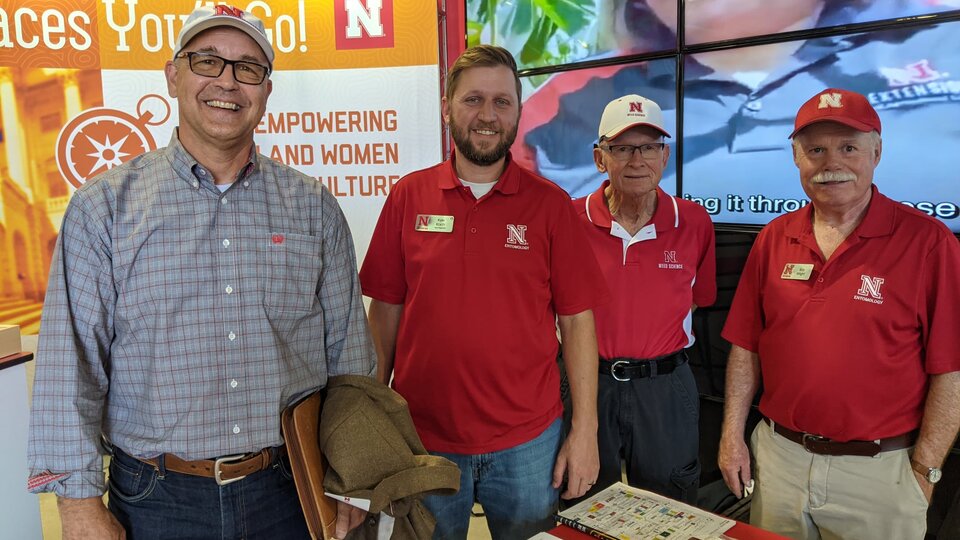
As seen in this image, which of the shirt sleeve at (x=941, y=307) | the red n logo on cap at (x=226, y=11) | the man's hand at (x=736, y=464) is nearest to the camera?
the red n logo on cap at (x=226, y=11)

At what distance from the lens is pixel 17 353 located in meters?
2.63

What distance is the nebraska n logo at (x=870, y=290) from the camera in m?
1.85

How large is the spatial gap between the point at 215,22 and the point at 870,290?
1.76 meters

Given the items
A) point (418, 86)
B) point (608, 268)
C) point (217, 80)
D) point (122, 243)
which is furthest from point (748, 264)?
point (418, 86)

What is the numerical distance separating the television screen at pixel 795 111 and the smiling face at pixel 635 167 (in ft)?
2.95

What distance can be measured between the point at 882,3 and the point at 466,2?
84.9 inches

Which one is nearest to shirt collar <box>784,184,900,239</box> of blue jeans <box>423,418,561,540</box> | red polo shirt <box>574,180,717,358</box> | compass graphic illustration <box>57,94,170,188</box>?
red polo shirt <box>574,180,717,358</box>

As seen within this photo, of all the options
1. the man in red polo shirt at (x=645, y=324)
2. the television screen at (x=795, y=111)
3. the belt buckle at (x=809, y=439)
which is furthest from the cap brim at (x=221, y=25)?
the television screen at (x=795, y=111)

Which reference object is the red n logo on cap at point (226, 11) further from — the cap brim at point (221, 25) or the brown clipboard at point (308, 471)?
the brown clipboard at point (308, 471)

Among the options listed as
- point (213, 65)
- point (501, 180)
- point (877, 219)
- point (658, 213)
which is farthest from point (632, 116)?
point (213, 65)

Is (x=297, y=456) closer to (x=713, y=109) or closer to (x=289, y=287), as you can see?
(x=289, y=287)

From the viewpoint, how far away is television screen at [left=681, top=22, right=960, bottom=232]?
2611 millimetres

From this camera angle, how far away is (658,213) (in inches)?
92.0

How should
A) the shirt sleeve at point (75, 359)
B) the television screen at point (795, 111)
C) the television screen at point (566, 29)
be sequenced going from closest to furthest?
the shirt sleeve at point (75, 359) < the television screen at point (795, 111) < the television screen at point (566, 29)
